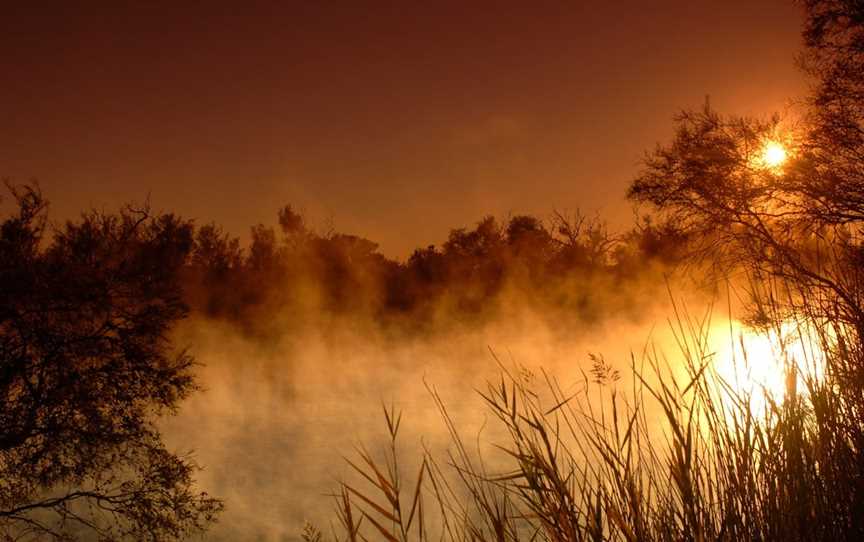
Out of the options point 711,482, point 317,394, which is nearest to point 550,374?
point 711,482

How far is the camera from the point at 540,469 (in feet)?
6.48

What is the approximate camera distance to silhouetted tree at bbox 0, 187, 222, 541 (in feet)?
62.6

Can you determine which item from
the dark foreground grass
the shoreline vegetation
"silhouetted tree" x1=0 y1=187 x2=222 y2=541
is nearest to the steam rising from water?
the shoreline vegetation

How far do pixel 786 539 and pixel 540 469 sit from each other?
635mm

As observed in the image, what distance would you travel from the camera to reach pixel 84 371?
19.9 metres

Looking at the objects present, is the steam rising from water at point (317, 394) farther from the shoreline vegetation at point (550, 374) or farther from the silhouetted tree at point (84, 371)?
the silhouetted tree at point (84, 371)

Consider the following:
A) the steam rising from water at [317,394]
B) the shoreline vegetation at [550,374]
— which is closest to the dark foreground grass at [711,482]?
the shoreline vegetation at [550,374]

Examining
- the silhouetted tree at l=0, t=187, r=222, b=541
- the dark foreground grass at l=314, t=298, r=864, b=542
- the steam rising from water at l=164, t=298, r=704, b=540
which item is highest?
the steam rising from water at l=164, t=298, r=704, b=540

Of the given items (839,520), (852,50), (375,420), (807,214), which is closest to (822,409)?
(839,520)

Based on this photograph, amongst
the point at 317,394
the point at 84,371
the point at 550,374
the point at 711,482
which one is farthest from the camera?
the point at 317,394

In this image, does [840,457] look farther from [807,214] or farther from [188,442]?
[188,442]

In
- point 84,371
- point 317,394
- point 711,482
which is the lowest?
point 711,482

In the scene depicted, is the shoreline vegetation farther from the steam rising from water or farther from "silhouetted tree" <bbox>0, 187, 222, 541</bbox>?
the steam rising from water

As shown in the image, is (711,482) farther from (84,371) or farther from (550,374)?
(550,374)
